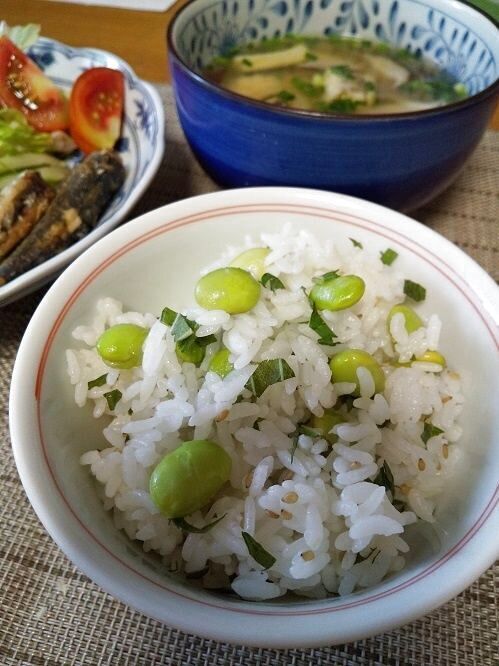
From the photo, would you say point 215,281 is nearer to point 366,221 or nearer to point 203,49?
point 366,221

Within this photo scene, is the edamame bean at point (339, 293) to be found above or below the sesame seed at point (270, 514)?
above

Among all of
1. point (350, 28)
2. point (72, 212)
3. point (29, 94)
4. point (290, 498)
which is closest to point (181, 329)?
point (290, 498)

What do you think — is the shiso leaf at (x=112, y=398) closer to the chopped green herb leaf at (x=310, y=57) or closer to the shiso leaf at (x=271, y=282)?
the shiso leaf at (x=271, y=282)

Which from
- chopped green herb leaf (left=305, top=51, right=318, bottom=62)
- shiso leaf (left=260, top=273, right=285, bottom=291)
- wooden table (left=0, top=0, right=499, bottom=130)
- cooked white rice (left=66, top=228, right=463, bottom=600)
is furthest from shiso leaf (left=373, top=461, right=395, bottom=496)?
wooden table (left=0, top=0, right=499, bottom=130)

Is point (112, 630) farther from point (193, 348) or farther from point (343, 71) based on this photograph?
point (343, 71)

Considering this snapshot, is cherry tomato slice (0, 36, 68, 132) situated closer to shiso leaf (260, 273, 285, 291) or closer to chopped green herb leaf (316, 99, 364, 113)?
chopped green herb leaf (316, 99, 364, 113)

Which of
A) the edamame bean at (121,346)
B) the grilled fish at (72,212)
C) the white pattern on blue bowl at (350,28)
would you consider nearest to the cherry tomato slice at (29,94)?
the grilled fish at (72,212)
